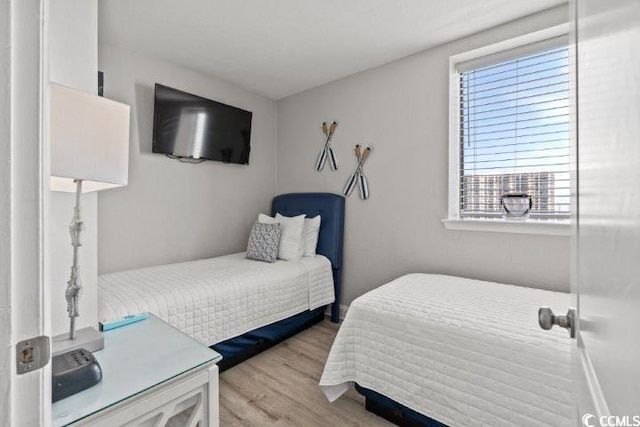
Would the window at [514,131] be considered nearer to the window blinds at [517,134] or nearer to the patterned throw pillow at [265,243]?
the window blinds at [517,134]

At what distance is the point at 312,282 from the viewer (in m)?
2.71

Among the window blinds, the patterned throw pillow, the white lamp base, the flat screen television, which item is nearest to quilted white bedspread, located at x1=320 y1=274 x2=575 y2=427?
the window blinds

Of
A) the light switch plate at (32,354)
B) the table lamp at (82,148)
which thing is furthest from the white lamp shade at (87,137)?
the light switch plate at (32,354)

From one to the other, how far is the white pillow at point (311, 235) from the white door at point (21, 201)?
8.37 ft

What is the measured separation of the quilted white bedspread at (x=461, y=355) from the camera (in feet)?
3.83

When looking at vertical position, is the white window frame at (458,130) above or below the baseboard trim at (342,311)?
above

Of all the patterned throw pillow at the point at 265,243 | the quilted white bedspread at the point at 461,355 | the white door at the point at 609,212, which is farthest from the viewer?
the patterned throw pillow at the point at 265,243

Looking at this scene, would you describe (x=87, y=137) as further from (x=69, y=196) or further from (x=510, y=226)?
(x=510, y=226)

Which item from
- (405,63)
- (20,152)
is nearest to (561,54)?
(405,63)

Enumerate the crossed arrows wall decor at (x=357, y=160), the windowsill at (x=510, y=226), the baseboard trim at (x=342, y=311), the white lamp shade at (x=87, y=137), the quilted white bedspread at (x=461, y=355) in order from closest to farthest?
the white lamp shade at (x=87, y=137) → the quilted white bedspread at (x=461, y=355) → the windowsill at (x=510, y=226) → the crossed arrows wall decor at (x=357, y=160) → the baseboard trim at (x=342, y=311)

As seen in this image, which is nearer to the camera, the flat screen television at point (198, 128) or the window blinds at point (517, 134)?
the window blinds at point (517, 134)

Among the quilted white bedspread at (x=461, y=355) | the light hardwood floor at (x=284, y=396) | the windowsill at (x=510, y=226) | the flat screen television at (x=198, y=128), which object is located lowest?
the light hardwood floor at (x=284, y=396)

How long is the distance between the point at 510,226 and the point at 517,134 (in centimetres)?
70

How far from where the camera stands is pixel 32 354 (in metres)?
0.44
